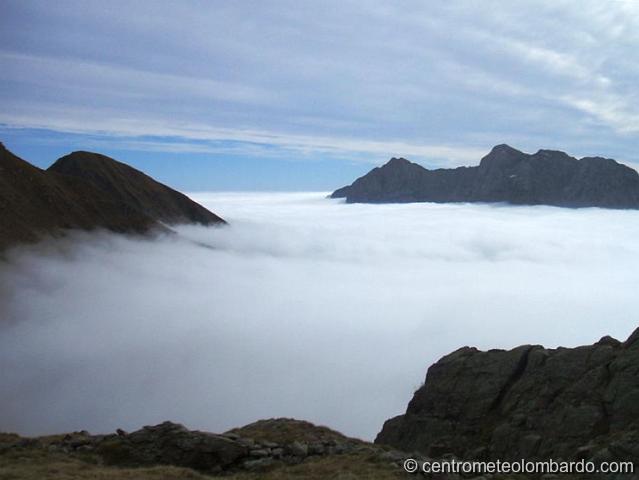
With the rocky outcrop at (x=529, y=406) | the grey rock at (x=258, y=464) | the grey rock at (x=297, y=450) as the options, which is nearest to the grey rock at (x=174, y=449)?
the grey rock at (x=258, y=464)

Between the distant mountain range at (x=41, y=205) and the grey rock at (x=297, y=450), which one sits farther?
the distant mountain range at (x=41, y=205)

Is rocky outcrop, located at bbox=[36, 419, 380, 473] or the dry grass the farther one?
rocky outcrop, located at bbox=[36, 419, 380, 473]

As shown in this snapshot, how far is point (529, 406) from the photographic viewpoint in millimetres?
29484

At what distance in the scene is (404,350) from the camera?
173 meters

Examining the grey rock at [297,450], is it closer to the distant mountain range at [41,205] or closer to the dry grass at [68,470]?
the dry grass at [68,470]

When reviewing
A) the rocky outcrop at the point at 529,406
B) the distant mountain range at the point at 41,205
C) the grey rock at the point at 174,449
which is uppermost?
the distant mountain range at the point at 41,205

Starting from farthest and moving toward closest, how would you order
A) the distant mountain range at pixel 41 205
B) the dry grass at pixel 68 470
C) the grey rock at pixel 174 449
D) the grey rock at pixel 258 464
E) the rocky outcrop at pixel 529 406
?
1. the distant mountain range at pixel 41 205
2. the grey rock at pixel 174 449
3. the grey rock at pixel 258 464
4. the rocky outcrop at pixel 529 406
5. the dry grass at pixel 68 470

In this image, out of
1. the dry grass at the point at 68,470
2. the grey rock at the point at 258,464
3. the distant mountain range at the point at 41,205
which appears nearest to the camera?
the dry grass at the point at 68,470

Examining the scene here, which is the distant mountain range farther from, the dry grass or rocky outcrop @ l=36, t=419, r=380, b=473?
rocky outcrop @ l=36, t=419, r=380, b=473

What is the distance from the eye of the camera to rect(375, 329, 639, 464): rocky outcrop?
25178mm

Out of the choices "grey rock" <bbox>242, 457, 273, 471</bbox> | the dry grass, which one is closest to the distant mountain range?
the dry grass

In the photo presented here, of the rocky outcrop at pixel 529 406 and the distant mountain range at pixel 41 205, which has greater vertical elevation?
the distant mountain range at pixel 41 205

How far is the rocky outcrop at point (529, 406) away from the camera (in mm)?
25178

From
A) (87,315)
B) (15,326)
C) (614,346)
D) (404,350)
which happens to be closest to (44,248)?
(87,315)
